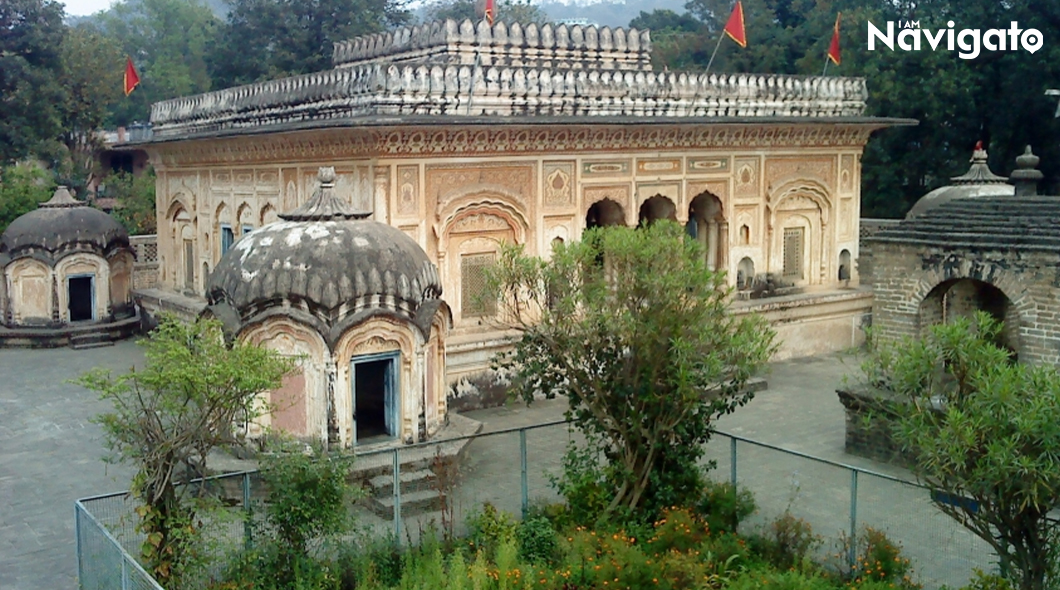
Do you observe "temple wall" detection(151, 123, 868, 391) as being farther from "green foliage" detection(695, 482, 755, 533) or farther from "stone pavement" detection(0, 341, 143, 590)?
"green foliage" detection(695, 482, 755, 533)

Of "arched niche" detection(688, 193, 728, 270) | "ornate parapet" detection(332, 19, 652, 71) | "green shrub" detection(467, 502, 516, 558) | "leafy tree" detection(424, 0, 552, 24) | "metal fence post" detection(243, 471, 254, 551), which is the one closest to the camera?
"metal fence post" detection(243, 471, 254, 551)

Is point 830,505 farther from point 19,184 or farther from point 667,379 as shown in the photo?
point 19,184

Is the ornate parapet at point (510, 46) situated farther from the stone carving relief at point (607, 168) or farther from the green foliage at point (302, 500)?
the green foliage at point (302, 500)

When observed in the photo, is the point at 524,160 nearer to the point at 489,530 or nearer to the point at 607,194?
the point at 607,194

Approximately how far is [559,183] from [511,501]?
6.57 meters

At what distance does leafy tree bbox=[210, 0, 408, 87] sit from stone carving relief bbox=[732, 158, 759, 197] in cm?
A: 2275

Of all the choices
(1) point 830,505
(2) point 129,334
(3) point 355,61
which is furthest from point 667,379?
(2) point 129,334

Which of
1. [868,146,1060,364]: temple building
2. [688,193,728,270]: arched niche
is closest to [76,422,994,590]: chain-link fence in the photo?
[868,146,1060,364]: temple building

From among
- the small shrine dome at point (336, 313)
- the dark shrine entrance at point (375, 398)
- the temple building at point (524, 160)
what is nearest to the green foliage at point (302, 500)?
the small shrine dome at point (336, 313)

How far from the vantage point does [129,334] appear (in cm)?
2173

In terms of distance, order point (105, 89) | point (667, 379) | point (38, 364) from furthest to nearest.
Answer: point (105, 89) → point (38, 364) → point (667, 379)

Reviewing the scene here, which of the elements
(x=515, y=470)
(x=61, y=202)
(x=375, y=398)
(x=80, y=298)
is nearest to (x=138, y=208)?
(x=61, y=202)

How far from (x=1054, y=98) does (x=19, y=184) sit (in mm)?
26125

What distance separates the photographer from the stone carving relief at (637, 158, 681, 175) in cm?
1737
